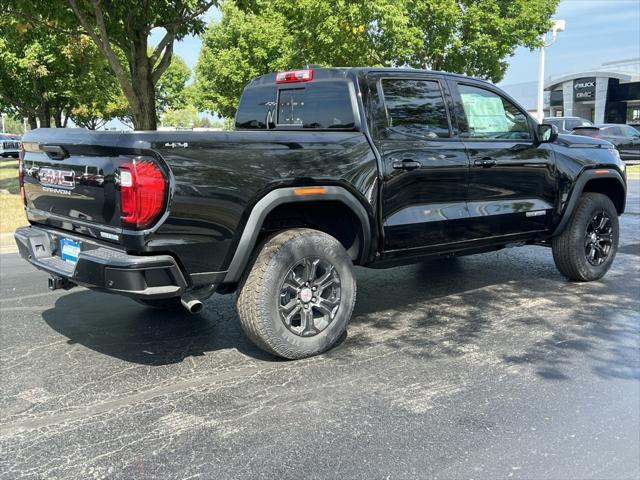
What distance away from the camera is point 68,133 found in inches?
149

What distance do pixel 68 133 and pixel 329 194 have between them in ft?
5.54

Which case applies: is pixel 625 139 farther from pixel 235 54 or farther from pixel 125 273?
pixel 125 273

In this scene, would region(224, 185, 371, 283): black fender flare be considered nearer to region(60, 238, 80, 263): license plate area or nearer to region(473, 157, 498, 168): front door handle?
region(60, 238, 80, 263): license plate area

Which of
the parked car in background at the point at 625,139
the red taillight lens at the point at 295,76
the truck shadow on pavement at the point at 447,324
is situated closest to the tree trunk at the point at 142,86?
the truck shadow on pavement at the point at 447,324

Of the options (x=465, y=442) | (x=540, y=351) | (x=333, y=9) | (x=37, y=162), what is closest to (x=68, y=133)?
(x=37, y=162)

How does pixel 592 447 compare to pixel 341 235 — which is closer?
pixel 592 447

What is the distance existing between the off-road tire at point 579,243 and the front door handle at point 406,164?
2.24m

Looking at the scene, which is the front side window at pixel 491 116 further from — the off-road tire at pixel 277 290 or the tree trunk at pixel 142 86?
the tree trunk at pixel 142 86

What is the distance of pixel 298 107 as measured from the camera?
4.98m

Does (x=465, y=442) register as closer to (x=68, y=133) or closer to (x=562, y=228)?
(x=68, y=133)

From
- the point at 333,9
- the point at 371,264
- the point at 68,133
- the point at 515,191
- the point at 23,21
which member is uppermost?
the point at 333,9

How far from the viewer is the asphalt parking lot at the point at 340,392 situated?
278 cm

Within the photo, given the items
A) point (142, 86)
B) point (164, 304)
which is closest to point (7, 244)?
point (142, 86)

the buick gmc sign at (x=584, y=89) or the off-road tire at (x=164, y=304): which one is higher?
the buick gmc sign at (x=584, y=89)
